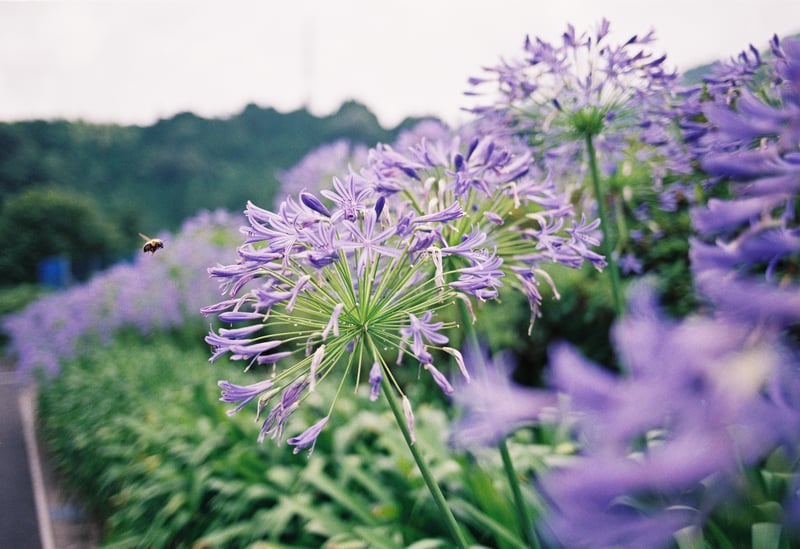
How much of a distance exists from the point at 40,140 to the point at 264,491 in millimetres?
6711

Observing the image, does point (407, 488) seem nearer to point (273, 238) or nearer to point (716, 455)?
point (273, 238)

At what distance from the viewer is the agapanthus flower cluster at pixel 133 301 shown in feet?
25.5

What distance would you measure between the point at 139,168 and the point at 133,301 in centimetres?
681

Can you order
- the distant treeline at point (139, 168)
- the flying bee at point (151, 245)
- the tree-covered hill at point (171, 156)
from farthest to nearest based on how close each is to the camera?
the tree-covered hill at point (171, 156)
the distant treeline at point (139, 168)
the flying bee at point (151, 245)

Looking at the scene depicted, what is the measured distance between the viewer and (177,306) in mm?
7934

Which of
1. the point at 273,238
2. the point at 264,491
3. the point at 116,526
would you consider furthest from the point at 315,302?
the point at 116,526

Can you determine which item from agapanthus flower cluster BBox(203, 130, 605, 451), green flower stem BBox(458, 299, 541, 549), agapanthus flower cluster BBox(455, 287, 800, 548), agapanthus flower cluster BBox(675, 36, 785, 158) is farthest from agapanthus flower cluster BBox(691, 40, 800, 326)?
agapanthus flower cluster BBox(675, 36, 785, 158)

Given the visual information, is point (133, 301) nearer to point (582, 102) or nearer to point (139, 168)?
point (139, 168)

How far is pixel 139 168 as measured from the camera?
1365 centimetres

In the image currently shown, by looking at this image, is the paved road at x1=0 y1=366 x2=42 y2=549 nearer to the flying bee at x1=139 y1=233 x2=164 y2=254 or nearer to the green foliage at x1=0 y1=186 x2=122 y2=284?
the green foliage at x1=0 y1=186 x2=122 y2=284

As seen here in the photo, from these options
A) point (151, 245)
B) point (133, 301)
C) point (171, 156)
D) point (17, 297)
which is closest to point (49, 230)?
point (133, 301)

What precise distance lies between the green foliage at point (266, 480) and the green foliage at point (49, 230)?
2.39 m

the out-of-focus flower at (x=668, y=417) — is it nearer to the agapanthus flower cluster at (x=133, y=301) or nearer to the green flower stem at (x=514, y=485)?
the green flower stem at (x=514, y=485)

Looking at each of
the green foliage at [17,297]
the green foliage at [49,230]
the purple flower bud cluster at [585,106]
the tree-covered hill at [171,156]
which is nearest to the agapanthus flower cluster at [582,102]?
the purple flower bud cluster at [585,106]
